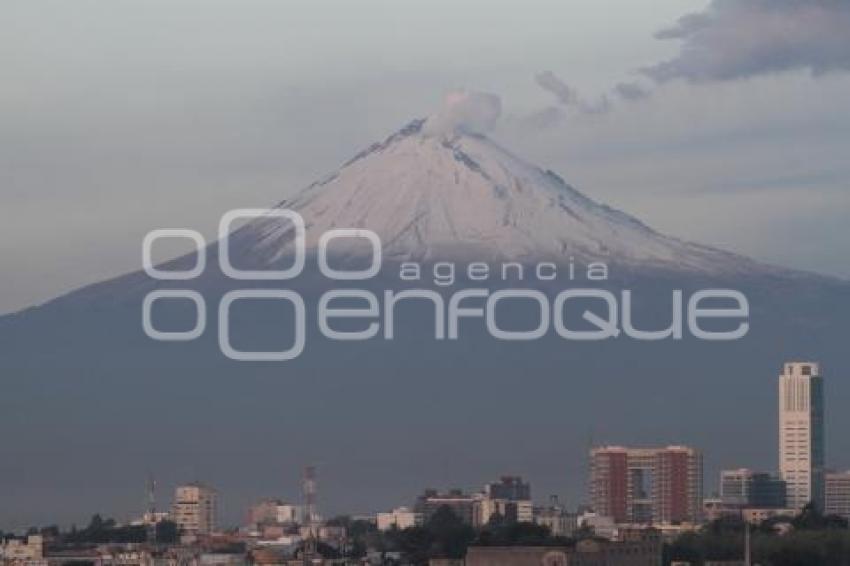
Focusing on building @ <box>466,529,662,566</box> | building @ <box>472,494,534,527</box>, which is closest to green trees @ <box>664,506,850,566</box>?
building @ <box>466,529,662,566</box>

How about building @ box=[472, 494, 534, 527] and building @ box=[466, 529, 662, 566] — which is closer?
building @ box=[466, 529, 662, 566]

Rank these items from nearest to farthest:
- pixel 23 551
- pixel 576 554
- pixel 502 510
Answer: pixel 576 554
pixel 23 551
pixel 502 510

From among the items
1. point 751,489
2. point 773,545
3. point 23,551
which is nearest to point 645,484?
point 751,489

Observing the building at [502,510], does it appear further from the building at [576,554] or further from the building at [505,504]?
the building at [576,554]

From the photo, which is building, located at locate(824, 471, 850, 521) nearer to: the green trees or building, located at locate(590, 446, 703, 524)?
building, located at locate(590, 446, 703, 524)

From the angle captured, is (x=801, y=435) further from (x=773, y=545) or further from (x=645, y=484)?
(x=773, y=545)

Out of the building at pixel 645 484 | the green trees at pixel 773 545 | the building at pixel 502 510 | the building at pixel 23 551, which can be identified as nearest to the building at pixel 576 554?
the green trees at pixel 773 545
